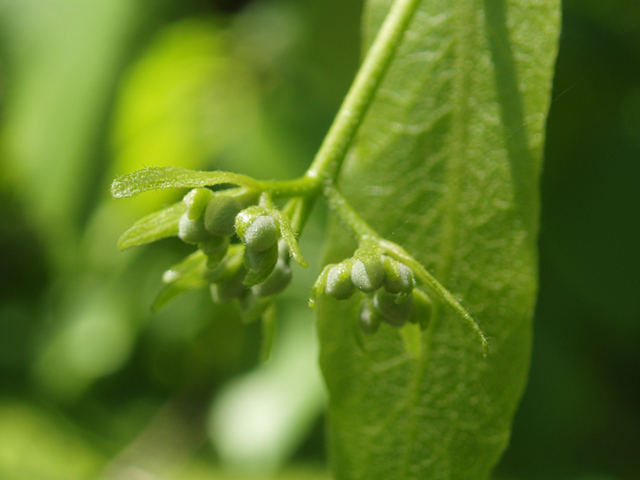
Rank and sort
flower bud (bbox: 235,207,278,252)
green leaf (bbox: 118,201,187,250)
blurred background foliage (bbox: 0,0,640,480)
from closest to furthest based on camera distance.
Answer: flower bud (bbox: 235,207,278,252), green leaf (bbox: 118,201,187,250), blurred background foliage (bbox: 0,0,640,480)

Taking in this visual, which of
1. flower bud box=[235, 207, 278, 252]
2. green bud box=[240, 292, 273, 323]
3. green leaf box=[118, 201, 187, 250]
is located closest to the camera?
flower bud box=[235, 207, 278, 252]

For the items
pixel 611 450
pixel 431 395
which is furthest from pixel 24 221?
pixel 431 395

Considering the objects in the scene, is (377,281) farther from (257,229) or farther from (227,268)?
(227,268)

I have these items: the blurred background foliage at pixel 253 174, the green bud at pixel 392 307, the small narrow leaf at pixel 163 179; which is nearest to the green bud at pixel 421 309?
the green bud at pixel 392 307

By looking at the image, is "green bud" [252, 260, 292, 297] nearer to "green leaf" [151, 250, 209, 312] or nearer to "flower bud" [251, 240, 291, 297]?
"flower bud" [251, 240, 291, 297]

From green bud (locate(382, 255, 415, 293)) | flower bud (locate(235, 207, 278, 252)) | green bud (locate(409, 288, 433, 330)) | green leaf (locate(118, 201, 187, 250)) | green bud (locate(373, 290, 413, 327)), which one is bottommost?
green bud (locate(409, 288, 433, 330))

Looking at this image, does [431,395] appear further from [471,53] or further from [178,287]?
[471,53]

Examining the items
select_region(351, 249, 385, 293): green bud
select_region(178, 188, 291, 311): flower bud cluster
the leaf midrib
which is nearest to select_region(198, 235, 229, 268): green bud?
select_region(178, 188, 291, 311): flower bud cluster
